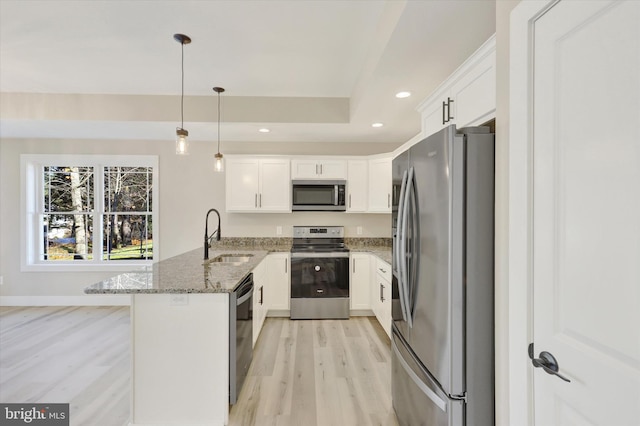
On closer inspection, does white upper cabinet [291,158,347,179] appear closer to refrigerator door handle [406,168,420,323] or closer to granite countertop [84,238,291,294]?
granite countertop [84,238,291,294]

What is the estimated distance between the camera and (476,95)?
5.01 feet

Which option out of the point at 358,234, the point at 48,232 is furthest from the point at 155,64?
the point at 48,232

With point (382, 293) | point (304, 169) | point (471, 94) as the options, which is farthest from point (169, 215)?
point (471, 94)

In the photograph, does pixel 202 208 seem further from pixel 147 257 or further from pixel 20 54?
pixel 20 54

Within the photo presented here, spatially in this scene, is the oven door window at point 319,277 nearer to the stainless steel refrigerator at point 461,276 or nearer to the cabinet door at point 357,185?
the cabinet door at point 357,185

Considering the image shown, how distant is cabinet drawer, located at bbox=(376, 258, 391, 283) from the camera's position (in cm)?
312

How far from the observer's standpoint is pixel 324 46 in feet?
7.76

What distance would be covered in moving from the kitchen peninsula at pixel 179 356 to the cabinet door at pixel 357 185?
2574 mm

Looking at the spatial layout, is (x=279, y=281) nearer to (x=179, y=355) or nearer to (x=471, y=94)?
(x=179, y=355)

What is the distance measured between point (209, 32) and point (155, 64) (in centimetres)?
81

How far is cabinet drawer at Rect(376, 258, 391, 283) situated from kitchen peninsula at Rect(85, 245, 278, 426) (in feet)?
5.81

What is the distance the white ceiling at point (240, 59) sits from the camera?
1.90m

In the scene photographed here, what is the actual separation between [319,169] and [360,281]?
1.58m

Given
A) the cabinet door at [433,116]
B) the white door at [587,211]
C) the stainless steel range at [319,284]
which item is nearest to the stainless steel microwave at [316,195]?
the stainless steel range at [319,284]
